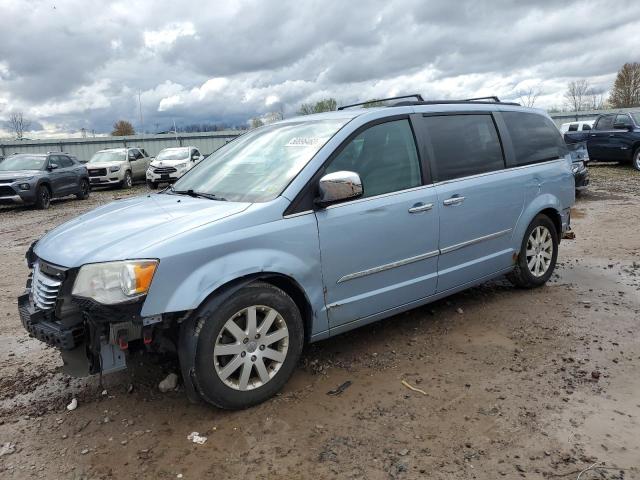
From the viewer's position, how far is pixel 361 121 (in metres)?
3.74

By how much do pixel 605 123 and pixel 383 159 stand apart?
51.0 ft

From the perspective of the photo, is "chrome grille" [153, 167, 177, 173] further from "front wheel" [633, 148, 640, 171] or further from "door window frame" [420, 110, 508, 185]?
"door window frame" [420, 110, 508, 185]

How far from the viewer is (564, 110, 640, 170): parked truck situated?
1566 centimetres

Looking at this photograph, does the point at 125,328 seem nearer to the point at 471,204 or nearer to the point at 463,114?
the point at 471,204

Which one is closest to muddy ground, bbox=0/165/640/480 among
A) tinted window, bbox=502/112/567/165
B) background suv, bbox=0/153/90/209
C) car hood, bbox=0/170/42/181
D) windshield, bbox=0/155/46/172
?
tinted window, bbox=502/112/567/165

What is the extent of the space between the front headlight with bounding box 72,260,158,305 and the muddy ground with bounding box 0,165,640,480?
0.83 metres

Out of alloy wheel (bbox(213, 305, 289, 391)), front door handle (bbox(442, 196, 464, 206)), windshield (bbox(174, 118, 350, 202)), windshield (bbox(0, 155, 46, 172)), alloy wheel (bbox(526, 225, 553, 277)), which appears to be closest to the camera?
alloy wheel (bbox(213, 305, 289, 391))

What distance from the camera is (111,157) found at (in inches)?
843

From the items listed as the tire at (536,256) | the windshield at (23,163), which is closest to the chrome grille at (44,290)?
the tire at (536,256)

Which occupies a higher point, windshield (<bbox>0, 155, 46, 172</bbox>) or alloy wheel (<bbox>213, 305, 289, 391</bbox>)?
windshield (<bbox>0, 155, 46, 172</bbox>)

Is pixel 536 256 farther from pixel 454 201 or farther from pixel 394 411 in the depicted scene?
pixel 394 411

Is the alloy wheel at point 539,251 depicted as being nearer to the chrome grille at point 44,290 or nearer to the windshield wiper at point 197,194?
the windshield wiper at point 197,194

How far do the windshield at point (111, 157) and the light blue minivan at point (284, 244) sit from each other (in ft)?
60.7

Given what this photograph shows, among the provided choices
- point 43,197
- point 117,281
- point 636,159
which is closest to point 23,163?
point 43,197
